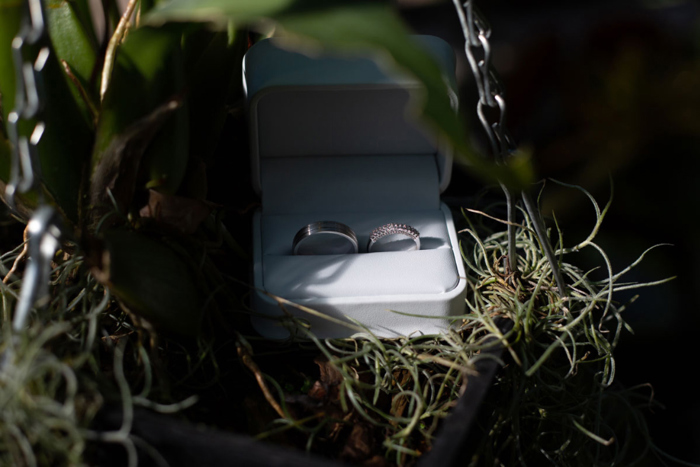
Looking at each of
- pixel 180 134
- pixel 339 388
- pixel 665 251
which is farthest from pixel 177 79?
pixel 665 251

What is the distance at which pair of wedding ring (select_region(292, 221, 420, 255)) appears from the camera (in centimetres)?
51

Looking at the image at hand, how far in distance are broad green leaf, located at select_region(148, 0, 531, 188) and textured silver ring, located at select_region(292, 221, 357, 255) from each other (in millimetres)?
245

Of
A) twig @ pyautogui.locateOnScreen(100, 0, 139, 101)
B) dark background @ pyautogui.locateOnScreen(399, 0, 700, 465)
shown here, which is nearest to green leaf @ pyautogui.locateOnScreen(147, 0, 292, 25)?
twig @ pyautogui.locateOnScreen(100, 0, 139, 101)

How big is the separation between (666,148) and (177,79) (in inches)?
34.7

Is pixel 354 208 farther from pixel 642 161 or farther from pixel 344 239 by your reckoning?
pixel 642 161

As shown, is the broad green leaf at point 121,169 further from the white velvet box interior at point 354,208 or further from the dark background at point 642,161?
the dark background at point 642,161

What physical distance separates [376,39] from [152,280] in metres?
0.22

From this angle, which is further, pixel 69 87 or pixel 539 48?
pixel 539 48

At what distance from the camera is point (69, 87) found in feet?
1.34

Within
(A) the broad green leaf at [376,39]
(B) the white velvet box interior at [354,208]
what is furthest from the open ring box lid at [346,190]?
(A) the broad green leaf at [376,39]

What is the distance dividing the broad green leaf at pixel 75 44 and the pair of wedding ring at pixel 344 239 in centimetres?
19

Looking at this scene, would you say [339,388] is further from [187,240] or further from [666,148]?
[666,148]

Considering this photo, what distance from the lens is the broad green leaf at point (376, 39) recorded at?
0.79ft

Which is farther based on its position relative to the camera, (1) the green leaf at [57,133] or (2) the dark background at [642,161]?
(2) the dark background at [642,161]
